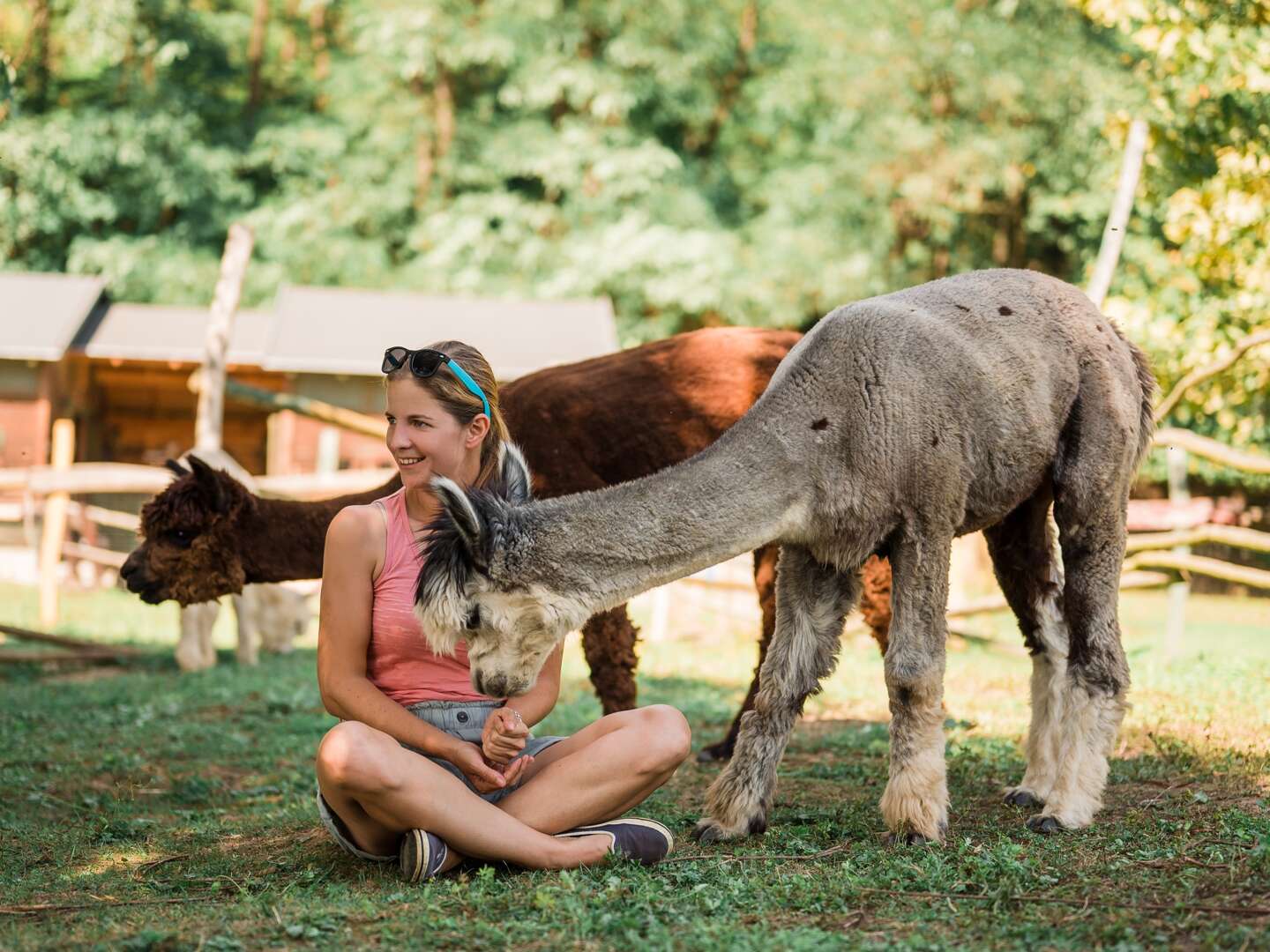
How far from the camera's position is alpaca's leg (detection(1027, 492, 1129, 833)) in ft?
15.3

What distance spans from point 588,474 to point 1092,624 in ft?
7.52

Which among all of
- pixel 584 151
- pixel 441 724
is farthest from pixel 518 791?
pixel 584 151

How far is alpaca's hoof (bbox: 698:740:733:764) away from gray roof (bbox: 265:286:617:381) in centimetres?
1381

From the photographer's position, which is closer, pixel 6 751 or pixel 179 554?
pixel 179 554

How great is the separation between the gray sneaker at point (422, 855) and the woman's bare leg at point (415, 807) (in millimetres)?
23

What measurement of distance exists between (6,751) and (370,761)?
4.24 metres

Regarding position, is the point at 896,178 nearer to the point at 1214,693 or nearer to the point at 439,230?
the point at 439,230

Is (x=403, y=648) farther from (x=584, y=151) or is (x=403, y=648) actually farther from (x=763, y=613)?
(x=584, y=151)

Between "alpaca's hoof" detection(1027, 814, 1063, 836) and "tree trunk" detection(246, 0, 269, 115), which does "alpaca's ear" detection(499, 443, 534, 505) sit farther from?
"tree trunk" detection(246, 0, 269, 115)

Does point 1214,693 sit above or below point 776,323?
below

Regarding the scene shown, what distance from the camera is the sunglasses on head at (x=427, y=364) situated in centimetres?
397

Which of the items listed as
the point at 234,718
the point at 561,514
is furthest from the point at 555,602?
the point at 234,718

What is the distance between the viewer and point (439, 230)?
997 inches

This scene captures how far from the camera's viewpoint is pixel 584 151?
25391 millimetres
